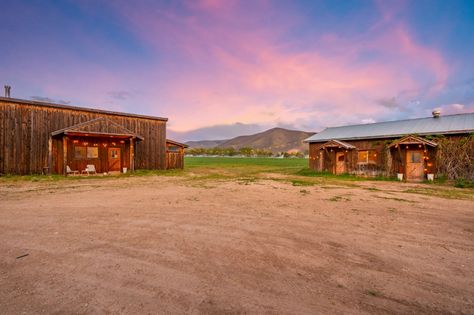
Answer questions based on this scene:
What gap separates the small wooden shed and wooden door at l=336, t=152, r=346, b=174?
16.9 meters

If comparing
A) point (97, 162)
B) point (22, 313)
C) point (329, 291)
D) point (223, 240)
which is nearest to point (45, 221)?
point (22, 313)

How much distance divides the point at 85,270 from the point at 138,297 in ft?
4.31

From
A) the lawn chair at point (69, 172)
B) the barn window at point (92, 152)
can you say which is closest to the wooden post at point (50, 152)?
the lawn chair at point (69, 172)

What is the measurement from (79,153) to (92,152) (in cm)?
97

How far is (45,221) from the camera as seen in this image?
6.33 m

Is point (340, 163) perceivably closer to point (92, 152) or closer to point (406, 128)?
point (406, 128)

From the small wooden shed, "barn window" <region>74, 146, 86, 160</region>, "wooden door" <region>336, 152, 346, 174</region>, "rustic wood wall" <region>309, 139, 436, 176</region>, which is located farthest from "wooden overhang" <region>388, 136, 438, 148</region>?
"barn window" <region>74, 146, 86, 160</region>

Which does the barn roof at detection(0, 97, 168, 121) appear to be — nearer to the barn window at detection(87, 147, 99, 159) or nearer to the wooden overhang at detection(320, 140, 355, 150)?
the barn window at detection(87, 147, 99, 159)

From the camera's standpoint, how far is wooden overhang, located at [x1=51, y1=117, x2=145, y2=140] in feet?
60.6

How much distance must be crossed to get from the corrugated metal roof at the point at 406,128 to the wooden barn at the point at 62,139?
19.7m

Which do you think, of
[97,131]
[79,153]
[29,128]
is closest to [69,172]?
[79,153]

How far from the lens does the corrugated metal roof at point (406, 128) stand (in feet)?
58.6

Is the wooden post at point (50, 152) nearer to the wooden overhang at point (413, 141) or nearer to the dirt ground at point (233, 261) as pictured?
the dirt ground at point (233, 261)

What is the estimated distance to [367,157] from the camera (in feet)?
71.8
